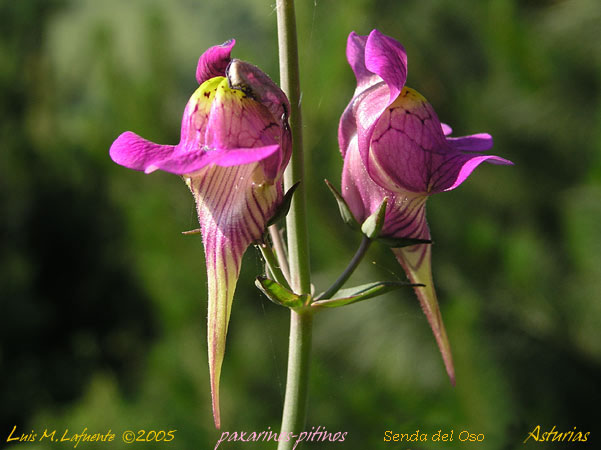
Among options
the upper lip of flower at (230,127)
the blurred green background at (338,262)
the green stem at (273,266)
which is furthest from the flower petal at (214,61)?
the blurred green background at (338,262)

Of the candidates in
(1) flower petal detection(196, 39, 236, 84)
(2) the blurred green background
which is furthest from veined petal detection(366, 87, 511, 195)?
(2) the blurred green background

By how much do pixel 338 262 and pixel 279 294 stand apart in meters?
1.11

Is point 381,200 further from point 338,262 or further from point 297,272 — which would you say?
point 338,262

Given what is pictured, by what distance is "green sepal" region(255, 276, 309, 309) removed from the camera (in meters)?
0.42

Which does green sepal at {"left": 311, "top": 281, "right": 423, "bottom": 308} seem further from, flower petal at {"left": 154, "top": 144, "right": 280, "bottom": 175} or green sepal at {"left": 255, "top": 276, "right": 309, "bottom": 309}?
flower petal at {"left": 154, "top": 144, "right": 280, "bottom": 175}

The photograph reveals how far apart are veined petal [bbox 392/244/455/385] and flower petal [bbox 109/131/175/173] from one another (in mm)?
192

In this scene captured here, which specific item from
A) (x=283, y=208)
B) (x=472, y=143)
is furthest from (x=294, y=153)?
(x=472, y=143)

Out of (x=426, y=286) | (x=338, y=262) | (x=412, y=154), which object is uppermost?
(x=412, y=154)

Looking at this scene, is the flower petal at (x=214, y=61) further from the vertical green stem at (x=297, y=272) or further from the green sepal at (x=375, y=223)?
the green sepal at (x=375, y=223)

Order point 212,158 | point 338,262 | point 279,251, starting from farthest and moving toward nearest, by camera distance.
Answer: point 338,262 → point 279,251 → point 212,158

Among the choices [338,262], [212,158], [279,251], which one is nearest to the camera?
[212,158]

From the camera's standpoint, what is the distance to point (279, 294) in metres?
0.44

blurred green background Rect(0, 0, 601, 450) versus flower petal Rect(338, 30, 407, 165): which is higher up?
flower petal Rect(338, 30, 407, 165)

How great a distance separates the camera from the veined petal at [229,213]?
1.31 feet
